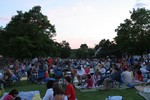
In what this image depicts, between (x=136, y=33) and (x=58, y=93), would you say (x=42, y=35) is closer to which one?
(x=136, y=33)

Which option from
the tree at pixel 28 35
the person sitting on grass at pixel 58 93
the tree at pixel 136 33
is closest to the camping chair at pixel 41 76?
the person sitting on grass at pixel 58 93

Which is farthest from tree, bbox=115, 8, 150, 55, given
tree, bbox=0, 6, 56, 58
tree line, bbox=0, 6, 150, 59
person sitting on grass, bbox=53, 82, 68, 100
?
person sitting on grass, bbox=53, 82, 68, 100

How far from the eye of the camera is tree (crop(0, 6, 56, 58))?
6669cm

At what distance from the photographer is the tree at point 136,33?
74.4 metres

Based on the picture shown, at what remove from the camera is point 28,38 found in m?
67.6

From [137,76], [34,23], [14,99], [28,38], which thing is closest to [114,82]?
[137,76]

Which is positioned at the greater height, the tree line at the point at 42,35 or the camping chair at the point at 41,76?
the tree line at the point at 42,35

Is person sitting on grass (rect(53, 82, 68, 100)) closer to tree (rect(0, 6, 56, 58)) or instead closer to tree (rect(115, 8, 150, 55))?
tree (rect(0, 6, 56, 58))

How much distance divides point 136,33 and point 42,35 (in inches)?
884

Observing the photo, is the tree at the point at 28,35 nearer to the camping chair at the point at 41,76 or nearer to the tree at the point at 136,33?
the tree at the point at 136,33

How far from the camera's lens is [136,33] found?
7556 cm

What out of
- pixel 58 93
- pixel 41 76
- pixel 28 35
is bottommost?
pixel 58 93

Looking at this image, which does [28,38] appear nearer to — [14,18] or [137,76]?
[14,18]

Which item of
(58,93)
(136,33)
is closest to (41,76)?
(58,93)
